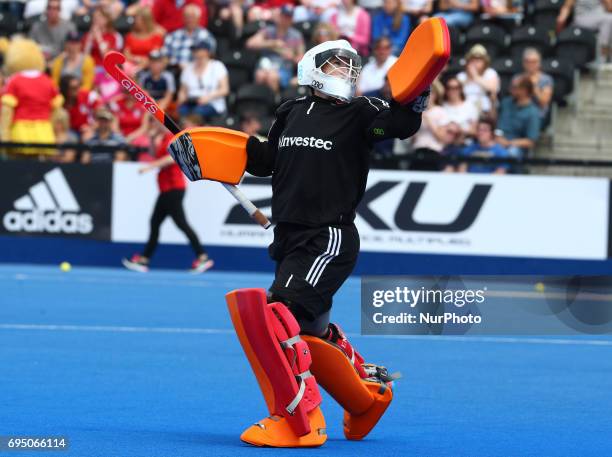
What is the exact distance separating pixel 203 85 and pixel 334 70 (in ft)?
38.5

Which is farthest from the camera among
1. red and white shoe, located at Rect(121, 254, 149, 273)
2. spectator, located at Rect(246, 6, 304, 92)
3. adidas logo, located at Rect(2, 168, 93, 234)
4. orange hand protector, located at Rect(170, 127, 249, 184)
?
spectator, located at Rect(246, 6, 304, 92)

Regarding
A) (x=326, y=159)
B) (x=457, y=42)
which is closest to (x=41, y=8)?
(x=457, y=42)

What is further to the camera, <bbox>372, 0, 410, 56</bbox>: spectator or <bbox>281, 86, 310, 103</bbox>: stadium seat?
<bbox>372, 0, 410, 56</bbox>: spectator

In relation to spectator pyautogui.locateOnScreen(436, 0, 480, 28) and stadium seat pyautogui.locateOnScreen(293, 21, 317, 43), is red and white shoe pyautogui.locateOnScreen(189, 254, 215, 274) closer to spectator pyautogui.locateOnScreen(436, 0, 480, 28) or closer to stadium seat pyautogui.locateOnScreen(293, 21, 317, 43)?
stadium seat pyautogui.locateOnScreen(293, 21, 317, 43)

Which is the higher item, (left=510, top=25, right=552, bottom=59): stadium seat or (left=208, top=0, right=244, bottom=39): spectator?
(left=510, top=25, right=552, bottom=59): stadium seat

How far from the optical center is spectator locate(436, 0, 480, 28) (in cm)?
1984

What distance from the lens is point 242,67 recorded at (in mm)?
19859

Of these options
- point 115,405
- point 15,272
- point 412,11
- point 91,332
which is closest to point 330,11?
point 412,11

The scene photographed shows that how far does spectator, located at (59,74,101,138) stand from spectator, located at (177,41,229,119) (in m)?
1.31

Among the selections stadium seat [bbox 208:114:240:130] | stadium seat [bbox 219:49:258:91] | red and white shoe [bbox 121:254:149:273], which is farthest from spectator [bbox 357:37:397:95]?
red and white shoe [bbox 121:254:149:273]

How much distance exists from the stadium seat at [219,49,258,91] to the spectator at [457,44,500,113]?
3327 millimetres

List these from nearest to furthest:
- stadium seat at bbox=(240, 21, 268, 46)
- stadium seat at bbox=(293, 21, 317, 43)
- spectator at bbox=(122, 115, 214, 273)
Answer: spectator at bbox=(122, 115, 214, 273)
stadium seat at bbox=(293, 21, 317, 43)
stadium seat at bbox=(240, 21, 268, 46)

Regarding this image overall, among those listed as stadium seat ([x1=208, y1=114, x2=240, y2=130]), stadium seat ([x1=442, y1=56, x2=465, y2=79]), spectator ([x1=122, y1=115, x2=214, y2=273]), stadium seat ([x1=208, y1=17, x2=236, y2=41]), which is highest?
stadium seat ([x1=442, y1=56, x2=465, y2=79])

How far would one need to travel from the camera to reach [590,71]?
19.4 metres
